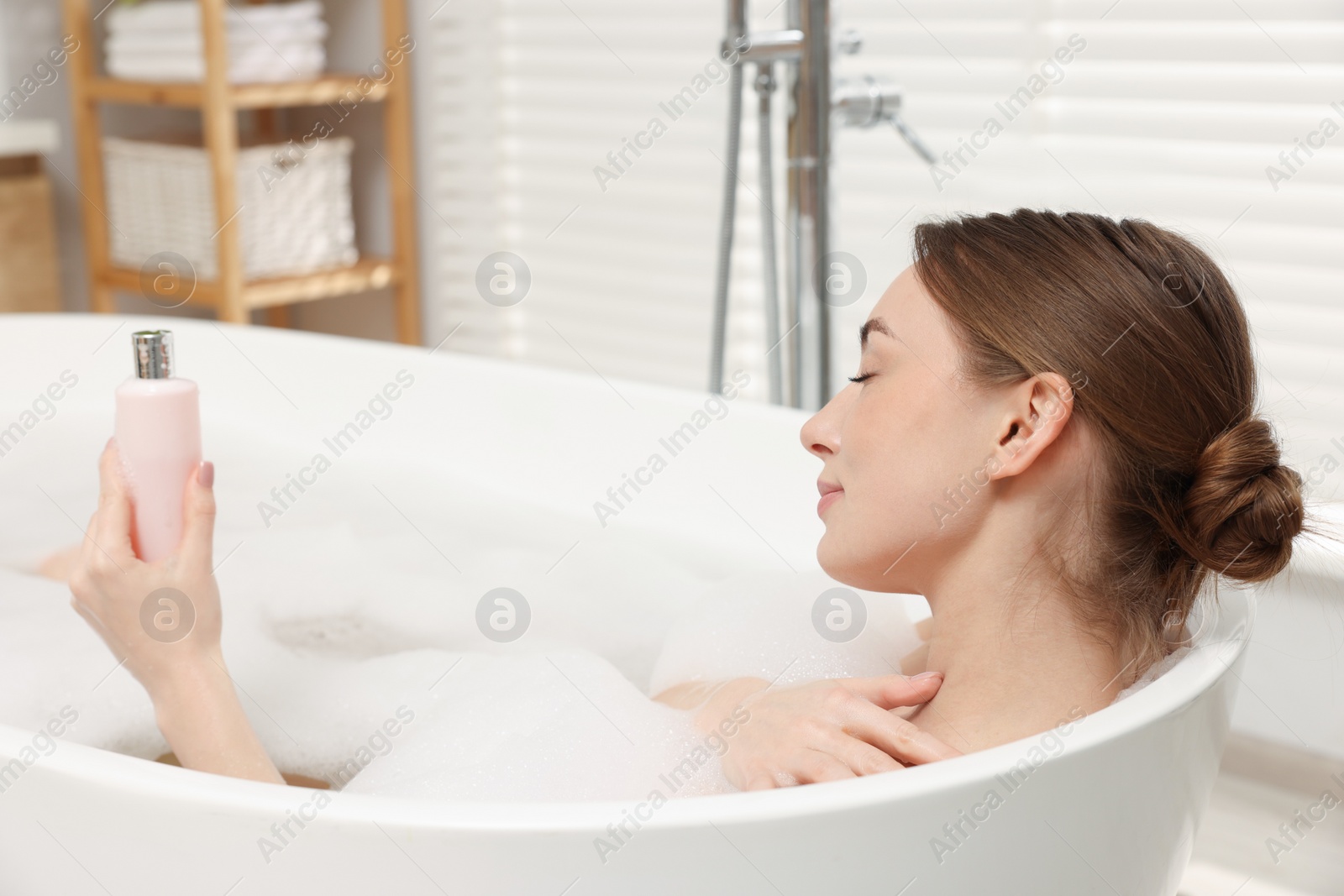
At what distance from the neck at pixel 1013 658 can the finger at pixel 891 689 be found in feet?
0.07

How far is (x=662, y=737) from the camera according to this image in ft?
3.14

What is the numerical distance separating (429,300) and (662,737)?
2.08m

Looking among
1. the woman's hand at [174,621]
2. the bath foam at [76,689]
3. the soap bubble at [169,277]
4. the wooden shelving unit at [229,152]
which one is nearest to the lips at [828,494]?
the woman's hand at [174,621]

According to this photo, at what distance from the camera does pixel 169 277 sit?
2572mm

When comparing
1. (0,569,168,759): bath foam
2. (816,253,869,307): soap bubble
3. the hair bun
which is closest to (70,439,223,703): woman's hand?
(0,569,168,759): bath foam

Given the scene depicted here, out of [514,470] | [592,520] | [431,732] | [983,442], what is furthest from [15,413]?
[983,442]

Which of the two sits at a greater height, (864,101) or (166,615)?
(864,101)

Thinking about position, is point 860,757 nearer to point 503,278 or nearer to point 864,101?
point 864,101

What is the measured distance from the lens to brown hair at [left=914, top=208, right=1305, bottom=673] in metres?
0.82

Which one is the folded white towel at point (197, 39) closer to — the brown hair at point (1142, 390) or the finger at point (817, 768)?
the brown hair at point (1142, 390)

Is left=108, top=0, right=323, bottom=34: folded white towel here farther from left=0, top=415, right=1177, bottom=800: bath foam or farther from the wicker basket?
left=0, top=415, right=1177, bottom=800: bath foam

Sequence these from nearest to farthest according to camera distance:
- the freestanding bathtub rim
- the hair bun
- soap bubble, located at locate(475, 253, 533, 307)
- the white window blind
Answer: the freestanding bathtub rim, the hair bun, the white window blind, soap bubble, located at locate(475, 253, 533, 307)

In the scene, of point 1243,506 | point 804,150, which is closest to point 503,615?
point 804,150

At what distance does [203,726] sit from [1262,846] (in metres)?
1.20
